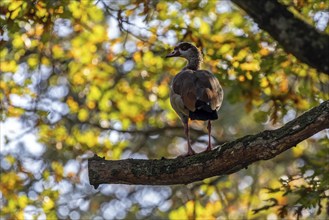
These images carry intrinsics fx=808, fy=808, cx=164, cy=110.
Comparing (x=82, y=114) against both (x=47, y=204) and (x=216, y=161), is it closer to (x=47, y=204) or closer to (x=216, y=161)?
(x=47, y=204)

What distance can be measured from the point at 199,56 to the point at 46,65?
12.8ft

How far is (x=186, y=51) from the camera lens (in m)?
11.0

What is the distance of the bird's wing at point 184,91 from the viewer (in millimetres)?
8852

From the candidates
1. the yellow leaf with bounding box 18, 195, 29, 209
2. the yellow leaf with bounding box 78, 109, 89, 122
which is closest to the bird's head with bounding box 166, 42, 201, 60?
the yellow leaf with bounding box 18, 195, 29, 209

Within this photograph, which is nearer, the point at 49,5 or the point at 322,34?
the point at 322,34

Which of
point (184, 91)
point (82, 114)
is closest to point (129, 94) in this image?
point (82, 114)

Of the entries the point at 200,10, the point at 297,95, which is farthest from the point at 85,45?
the point at 297,95

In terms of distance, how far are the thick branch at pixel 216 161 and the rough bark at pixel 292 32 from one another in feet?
1.40

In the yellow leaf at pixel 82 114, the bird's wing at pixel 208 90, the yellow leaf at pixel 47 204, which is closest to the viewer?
the bird's wing at pixel 208 90

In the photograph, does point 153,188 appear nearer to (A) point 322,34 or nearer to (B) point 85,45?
(B) point 85,45

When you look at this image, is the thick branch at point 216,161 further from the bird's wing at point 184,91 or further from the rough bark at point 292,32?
the bird's wing at point 184,91

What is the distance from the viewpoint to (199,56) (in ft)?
36.1

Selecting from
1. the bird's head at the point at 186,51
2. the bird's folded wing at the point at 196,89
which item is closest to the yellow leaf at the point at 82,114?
the bird's head at the point at 186,51

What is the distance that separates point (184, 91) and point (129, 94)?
17.9ft
